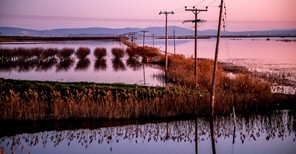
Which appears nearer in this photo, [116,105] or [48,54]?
[116,105]

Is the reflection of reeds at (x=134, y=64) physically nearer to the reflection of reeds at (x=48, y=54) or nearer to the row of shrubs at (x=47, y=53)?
the row of shrubs at (x=47, y=53)

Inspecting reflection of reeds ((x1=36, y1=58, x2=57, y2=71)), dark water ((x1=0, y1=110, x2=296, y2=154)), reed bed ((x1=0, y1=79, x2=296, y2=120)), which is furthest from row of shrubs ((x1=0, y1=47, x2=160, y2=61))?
dark water ((x1=0, y1=110, x2=296, y2=154))

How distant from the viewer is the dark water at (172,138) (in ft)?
47.6

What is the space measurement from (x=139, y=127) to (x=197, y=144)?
3.33 m

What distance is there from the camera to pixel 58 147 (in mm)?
14664

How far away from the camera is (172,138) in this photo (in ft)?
52.0

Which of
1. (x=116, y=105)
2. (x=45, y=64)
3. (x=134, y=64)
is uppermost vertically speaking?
(x=45, y=64)

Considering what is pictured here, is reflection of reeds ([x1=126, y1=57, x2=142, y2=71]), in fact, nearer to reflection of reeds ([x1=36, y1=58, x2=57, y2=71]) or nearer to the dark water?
reflection of reeds ([x1=36, y1=58, x2=57, y2=71])

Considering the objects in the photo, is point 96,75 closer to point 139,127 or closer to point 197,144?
point 139,127

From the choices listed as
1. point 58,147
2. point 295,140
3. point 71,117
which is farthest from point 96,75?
point 295,140

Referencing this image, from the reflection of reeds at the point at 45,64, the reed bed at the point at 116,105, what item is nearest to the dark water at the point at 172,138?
the reed bed at the point at 116,105

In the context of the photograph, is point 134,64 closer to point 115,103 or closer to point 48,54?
point 48,54

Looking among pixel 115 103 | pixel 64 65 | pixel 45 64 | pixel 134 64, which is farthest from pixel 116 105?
pixel 45 64

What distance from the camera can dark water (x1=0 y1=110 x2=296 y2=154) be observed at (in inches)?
571
